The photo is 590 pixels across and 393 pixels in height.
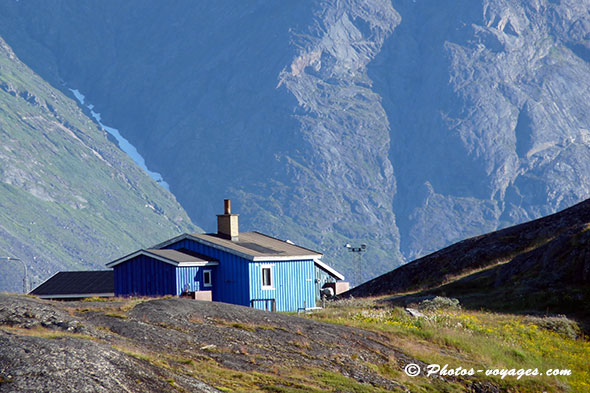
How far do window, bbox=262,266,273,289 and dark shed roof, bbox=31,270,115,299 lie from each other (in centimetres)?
1905

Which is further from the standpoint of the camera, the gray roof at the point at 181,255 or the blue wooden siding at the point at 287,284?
the blue wooden siding at the point at 287,284

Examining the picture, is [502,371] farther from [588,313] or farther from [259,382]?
[588,313]

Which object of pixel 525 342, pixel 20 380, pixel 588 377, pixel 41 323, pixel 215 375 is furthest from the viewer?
pixel 525 342

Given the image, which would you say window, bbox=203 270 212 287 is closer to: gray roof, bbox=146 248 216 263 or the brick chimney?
gray roof, bbox=146 248 216 263

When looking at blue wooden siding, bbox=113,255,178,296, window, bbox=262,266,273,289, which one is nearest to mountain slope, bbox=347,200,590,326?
window, bbox=262,266,273,289

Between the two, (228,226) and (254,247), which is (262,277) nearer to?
(254,247)

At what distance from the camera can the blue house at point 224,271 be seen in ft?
185

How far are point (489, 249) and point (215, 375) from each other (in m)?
49.9

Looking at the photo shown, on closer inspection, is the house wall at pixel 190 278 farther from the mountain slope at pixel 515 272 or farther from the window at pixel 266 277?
the mountain slope at pixel 515 272

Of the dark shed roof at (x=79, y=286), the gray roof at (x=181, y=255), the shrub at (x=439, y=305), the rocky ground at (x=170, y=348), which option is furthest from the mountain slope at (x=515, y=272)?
the dark shed roof at (x=79, y=286)

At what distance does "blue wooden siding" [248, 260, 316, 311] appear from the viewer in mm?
57281

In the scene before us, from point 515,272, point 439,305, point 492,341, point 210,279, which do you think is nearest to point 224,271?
Result: point 210,279

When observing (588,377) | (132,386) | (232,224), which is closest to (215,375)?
(132,386)

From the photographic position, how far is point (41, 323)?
25.0m
